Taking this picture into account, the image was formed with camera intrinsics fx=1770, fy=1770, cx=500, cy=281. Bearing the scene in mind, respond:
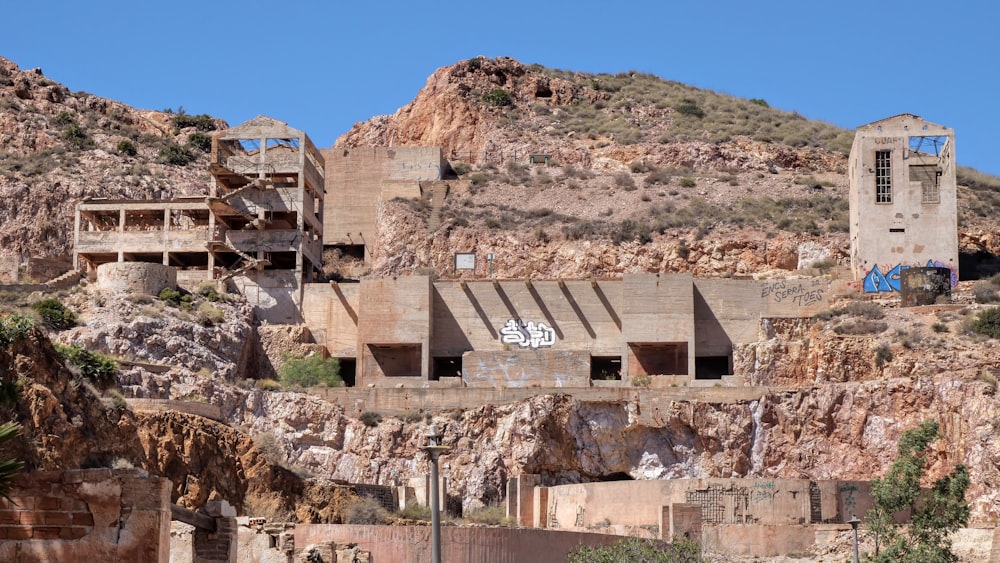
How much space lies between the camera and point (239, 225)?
78.2 meters

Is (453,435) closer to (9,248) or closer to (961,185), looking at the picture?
(9,248)

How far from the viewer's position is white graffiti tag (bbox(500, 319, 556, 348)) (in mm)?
70938

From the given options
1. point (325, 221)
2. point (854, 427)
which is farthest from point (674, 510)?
point (325, 221)

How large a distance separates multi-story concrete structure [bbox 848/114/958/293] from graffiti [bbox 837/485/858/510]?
57.8 ft

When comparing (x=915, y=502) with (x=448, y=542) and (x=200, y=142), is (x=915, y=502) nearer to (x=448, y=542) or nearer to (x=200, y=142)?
(x=448, y=542)

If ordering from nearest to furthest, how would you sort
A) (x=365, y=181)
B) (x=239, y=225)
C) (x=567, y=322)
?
(x=567, y=322) → (x=239, y=225) → (x=365, y=181)

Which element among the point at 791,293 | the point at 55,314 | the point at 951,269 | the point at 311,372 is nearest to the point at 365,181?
the point at 311,372

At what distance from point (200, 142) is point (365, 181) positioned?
18.1 m

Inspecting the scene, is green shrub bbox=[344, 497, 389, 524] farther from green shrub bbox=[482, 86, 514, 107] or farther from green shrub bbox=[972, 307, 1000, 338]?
green shrub bbox=[482, 86, 514, 107]

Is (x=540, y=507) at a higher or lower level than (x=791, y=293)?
lower

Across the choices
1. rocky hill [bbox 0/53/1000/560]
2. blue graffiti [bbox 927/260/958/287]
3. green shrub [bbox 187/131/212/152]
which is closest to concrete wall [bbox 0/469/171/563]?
rocky hill [bbox 0/53/1000/560]

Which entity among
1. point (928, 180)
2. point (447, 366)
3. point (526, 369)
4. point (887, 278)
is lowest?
point (526, 369)

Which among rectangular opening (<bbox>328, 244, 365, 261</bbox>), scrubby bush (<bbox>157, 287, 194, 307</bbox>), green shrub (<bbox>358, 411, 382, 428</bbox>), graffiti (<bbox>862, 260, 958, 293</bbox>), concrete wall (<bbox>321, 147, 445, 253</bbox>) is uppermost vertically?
concrete wall (<bbox>321, 147, 445, 253</bbox>)

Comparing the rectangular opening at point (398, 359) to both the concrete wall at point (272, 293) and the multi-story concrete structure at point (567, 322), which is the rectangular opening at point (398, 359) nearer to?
the multi-story concrete structure at point (567, 322)
